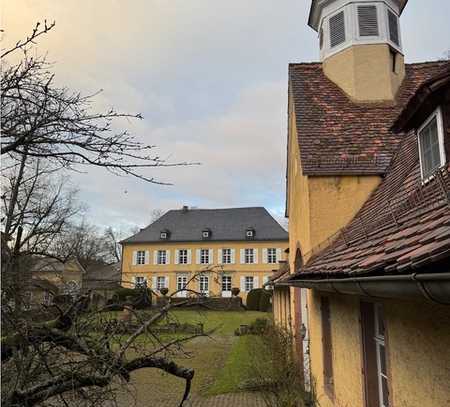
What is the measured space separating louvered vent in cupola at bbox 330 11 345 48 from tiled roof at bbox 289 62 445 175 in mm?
742

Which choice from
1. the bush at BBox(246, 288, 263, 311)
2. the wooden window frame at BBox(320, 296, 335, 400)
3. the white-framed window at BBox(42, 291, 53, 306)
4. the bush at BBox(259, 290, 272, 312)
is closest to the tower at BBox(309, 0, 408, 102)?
the wooden window frame at BBox(320, 296, 335, 400)

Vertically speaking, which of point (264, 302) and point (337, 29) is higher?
point (337, 29)

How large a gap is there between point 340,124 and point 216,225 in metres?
44.2

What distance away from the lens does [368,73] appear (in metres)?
10.3

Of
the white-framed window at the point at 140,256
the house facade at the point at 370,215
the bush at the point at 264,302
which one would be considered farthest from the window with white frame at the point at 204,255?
the house facade at the point at 370,215

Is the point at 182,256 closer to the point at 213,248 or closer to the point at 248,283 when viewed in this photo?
the point at 213,248

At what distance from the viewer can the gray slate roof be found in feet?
170

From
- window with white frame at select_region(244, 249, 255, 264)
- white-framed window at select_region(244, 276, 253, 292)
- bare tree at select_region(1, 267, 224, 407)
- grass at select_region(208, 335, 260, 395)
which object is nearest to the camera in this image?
bare tree at select_region(1, 267, 224, 407)

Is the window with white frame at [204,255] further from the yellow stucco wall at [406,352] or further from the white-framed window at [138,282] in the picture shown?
the white-framed window at [138,282]

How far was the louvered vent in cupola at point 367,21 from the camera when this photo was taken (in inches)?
420

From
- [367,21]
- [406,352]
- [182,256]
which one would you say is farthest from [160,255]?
[406,352]

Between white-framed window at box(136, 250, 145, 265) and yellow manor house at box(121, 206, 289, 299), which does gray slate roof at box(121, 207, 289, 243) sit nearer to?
yellow manor house at box(121, 206, 289, 299)

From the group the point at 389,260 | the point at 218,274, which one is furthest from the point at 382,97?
the point at 389,260

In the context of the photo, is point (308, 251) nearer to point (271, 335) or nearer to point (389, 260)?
point (271, 335)
